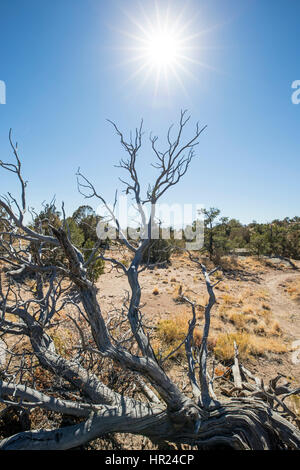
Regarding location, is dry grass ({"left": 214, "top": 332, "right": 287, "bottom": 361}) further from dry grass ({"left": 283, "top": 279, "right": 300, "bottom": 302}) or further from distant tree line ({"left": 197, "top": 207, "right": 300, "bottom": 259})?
distant tree line ({"left": 197, "top": 207, "right": 300, "bottom": 259})

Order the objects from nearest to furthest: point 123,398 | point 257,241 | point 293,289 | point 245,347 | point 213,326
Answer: point 123,398, point 245,347, point 213,326, point 293,289, point 257,241

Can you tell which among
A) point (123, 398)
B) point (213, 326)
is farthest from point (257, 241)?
point (123, 398)

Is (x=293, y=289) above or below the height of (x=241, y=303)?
above

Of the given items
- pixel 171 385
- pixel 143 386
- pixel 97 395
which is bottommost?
pixel 143 386

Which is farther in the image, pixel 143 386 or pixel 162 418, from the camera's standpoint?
pixel 143 386

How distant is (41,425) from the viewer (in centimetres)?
327

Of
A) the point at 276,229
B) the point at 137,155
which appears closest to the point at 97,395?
the point at 137,155

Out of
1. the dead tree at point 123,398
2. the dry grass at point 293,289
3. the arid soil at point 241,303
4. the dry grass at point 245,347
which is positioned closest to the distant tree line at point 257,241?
the arid soil at point 241,303

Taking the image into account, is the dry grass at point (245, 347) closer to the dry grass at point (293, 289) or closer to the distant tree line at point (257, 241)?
the dry grass at point (293, 289)

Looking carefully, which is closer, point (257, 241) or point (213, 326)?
point (213, 326)

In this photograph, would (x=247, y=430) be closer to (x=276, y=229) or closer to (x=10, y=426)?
(x=10, y=426)

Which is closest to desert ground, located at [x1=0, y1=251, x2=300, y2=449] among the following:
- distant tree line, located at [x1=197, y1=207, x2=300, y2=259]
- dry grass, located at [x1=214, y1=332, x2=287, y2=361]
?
dry grass, located at [x1=214, y1=332, x2=287, y2=361]

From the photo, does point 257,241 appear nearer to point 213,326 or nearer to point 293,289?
point 293,289
